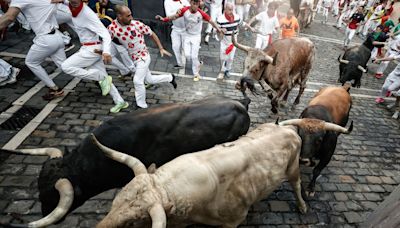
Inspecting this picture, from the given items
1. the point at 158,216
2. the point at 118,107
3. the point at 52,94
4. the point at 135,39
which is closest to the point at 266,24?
the point at 135,39

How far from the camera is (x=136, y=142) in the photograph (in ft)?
13.4

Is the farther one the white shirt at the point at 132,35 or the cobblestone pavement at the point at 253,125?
the white shirt at the point at 132,35

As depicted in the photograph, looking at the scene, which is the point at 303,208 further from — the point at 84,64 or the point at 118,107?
the point at 84,64

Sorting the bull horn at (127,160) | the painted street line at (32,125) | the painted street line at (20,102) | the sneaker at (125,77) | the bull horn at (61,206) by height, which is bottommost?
the painted street line at (32,125)

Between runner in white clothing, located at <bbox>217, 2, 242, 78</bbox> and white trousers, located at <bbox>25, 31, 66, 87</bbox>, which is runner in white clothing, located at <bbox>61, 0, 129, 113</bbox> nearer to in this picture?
white trousers, located at <bbox>25, 31, 66, 87</bbox>

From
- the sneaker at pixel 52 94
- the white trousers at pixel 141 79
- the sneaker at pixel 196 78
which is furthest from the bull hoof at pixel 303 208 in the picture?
the sneaker at pixel 52 94

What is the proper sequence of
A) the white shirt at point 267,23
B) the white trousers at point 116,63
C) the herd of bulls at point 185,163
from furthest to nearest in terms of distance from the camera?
the white shirt at point 267,23, the white trousers at point 116,63, the herd of bulls at point 185,163

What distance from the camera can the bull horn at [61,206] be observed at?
2.59 meters

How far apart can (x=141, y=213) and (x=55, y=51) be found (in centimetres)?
615

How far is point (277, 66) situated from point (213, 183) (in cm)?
527

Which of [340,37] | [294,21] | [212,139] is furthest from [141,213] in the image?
[340,37]

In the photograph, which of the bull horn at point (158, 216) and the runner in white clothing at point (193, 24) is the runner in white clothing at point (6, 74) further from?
the bull horn at point (158, 216)

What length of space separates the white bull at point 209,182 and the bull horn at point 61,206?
1.96ft

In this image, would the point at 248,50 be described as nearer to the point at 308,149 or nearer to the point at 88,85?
the point at 308,149
